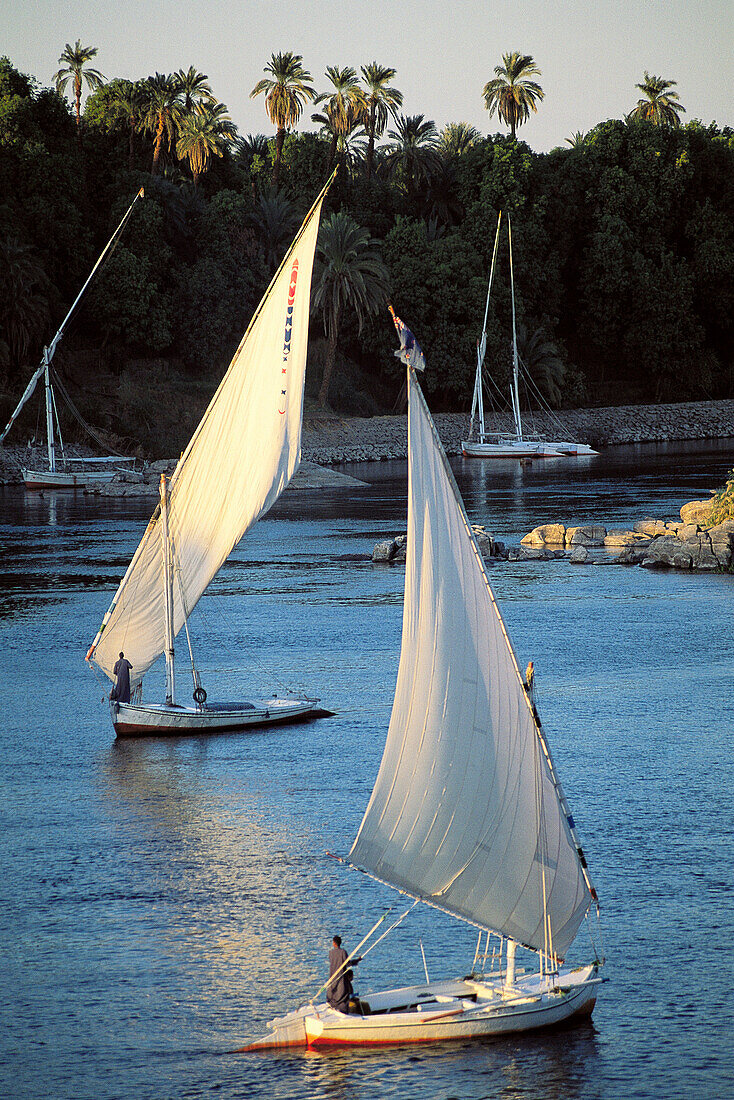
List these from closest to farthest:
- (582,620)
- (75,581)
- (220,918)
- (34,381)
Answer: (220,918) → (582,620) → (75,581) → (34,381)

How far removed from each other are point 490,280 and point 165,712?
90.2m

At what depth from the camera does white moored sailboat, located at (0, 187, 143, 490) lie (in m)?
92.0

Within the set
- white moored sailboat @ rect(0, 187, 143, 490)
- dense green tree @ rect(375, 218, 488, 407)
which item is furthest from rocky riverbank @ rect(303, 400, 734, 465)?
white moored sailboat @ rect(0, 187, 143, 490)

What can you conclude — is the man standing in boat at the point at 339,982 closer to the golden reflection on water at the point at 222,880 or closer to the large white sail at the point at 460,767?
the large white sail at the point at 460,767

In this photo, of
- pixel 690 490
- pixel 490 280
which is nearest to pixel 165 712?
pixel 690 490

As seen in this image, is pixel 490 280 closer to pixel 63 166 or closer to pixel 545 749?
pixel 63 166

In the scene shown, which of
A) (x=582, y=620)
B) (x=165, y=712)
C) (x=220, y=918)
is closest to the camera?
(x=220, y=918)

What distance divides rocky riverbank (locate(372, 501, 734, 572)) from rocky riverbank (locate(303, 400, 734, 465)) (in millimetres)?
48843

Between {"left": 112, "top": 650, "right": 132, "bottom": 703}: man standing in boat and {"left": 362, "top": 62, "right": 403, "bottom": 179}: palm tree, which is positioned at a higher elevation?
{"left": 362, "top": 62, "right": 403, "bottom": 179}: palm tree

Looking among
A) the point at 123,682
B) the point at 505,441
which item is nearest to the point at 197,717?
the point at 123,682

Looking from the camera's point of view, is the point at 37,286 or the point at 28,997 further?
the point at 37,286

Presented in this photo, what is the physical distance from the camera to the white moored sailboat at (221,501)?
2662cm

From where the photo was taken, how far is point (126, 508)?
276 ft

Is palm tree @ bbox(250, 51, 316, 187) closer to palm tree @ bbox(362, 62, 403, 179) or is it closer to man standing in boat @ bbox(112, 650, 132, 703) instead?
palm tree @ bbox(362, 62, 403, 179)
